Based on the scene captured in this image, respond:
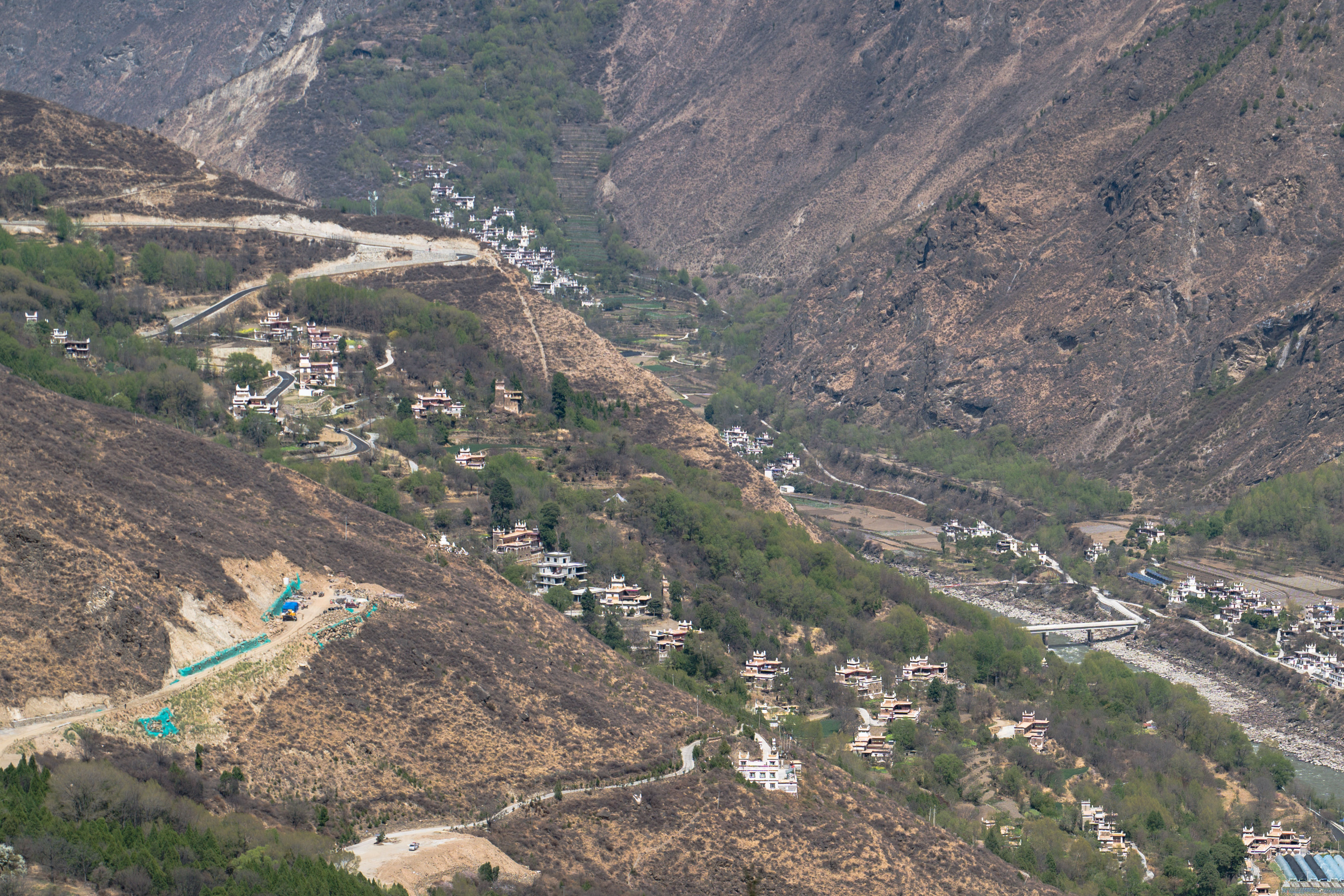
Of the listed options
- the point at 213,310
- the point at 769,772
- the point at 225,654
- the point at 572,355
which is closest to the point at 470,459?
the point at 572,355

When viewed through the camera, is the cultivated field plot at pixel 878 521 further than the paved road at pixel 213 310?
Yes

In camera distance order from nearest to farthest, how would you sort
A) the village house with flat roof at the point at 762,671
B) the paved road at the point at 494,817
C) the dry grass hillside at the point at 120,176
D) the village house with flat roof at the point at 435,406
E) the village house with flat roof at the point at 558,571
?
the paved road at the point at 494,817 → the village house with flat roof at the point at 762,671 → the village house with flat roof at the point at 558,571 → the village house with flat roof at the point at 435,406 → the dry grass hillside at the point at 120,176

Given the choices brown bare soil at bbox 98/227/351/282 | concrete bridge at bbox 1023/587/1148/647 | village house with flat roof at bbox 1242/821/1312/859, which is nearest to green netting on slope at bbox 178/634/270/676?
village house with flat roof at bbox 1242/821/1312/859

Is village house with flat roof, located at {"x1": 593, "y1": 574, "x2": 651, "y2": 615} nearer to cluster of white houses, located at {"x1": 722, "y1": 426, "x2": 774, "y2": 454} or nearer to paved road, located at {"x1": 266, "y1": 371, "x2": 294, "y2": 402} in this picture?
paved road, located at {"x1": 266, "y1": 371, "x2": 294, "y2": 402}

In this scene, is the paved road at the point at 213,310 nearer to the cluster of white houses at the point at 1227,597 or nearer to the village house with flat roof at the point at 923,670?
the village house with flat roof at the point at 923,670

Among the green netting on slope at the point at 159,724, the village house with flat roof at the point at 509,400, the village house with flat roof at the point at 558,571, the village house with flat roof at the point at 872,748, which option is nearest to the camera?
the green netting on slope at the point at 159,724

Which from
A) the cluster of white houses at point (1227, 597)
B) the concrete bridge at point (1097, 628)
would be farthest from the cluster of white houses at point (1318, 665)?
the concrete bridge at point (1097, 628)
